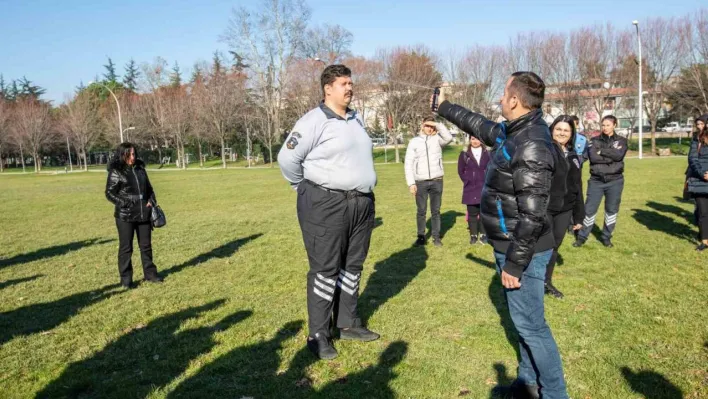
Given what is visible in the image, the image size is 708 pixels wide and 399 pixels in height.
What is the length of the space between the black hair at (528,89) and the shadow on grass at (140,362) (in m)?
3.47

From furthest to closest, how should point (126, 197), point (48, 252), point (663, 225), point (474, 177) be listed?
point (663, 225) < point (48, 252) < point (474, 177) < point (126, 197)

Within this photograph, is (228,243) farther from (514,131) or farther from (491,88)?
(491,88)

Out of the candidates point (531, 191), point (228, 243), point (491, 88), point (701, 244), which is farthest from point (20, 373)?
point (491, 88)

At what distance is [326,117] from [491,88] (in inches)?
1938

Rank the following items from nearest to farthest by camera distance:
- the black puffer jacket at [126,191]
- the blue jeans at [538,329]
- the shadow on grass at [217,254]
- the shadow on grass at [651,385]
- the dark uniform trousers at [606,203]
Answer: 1. the blue jeans at [538,329]
2. the shadow on grass at [651,385]
3. the black puffer jacket at [126,191]
4. the shadow on grass at [217,254]
5. the dark uniform trousers at [606,203]

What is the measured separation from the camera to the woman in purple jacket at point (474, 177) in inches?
354

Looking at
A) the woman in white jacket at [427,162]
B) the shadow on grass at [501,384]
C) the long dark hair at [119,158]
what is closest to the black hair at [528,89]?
the shadow on grass at [501,384]

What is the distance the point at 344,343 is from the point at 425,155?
4.81m

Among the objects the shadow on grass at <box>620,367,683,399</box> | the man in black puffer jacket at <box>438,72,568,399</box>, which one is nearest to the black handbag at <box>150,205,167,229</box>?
the man in black puffer jacket at <box>438,72,568,399</box>

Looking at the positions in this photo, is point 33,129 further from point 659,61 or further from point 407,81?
point 659,61

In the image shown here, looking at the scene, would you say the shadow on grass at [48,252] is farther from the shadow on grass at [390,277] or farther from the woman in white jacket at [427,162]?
the woman in white jacket at [427,162]

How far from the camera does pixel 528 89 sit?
10.6ft

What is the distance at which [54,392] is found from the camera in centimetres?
404

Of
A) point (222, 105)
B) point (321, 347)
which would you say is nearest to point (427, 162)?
point (321, 347)
